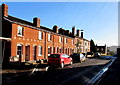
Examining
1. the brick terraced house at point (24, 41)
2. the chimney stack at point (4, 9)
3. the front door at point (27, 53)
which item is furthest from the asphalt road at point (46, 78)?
the chimney stack at point (4, 9)

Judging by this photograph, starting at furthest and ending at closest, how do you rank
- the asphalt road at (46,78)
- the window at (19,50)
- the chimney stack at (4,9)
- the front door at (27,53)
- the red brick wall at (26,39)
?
the front door at (27,53)
the window at (19,50)
the chimney stack at (4,9)
the red brick wall at (26,39)
the asphalt road at (46,78)

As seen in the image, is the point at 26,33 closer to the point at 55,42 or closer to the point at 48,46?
the point at 48,46

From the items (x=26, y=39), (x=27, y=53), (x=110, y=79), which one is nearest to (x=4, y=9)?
(x=26, y=39)

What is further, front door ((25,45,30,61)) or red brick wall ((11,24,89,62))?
front door ((25,45,30,61))

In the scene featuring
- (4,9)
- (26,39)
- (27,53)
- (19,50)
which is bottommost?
(27,53)

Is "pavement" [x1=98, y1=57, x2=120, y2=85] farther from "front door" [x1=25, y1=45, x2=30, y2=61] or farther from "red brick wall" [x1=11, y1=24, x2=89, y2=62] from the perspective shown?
"front door" [x1=25, y1=45, x2=30, y2=61]

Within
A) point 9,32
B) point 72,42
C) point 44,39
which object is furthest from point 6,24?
point 72,42

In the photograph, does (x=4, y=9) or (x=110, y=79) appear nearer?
(x=110, y=79)

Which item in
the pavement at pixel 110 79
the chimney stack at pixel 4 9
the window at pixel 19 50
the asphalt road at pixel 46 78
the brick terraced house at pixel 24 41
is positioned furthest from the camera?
the window at pixel 19 50

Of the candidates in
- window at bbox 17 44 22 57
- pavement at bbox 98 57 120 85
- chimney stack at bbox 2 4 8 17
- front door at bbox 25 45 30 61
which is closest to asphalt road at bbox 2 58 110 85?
pavement at bbox 98 57 120 85

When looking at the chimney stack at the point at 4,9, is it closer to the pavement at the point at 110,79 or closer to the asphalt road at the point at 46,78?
the asphalt road at the point at 46,78

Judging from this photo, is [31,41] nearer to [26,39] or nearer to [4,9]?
[26,39]

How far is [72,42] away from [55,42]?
13.2m

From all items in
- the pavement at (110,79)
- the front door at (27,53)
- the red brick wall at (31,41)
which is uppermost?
the red brick wall at (31,41)
